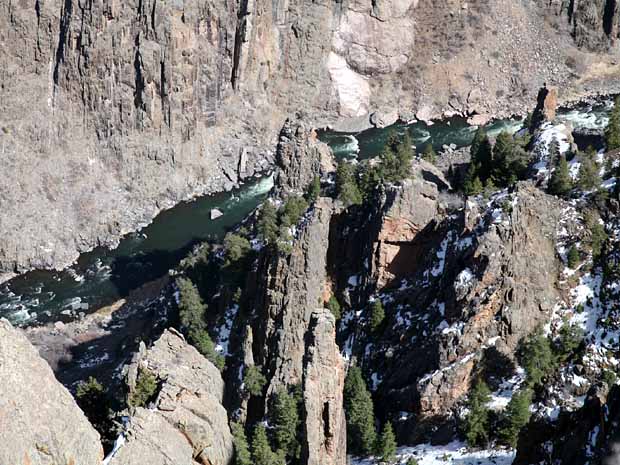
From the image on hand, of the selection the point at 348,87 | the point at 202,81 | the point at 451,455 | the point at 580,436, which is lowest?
the point at 451,455

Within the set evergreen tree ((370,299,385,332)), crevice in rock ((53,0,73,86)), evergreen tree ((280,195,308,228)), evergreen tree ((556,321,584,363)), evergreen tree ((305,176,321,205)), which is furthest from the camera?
crevice in rock ((53,0,73,86))

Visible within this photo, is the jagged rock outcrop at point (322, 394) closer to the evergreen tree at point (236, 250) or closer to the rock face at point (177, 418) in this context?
the rock face at point (177, 418)

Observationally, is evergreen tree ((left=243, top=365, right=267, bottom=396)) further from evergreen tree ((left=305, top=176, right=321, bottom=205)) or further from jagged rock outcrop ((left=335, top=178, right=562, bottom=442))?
evergreen tree ((left=305, top=176, right=321, bottom=205))

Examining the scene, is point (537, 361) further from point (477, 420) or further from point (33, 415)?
point (33, 415)

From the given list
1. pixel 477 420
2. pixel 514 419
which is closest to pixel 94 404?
pixel 477 420

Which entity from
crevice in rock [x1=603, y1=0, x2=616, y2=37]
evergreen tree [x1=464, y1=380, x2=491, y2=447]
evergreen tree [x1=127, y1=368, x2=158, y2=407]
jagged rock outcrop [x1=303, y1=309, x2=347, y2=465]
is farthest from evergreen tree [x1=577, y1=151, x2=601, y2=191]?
crevice in rock [x1=603, y1=0, x2=616, y2=37]
